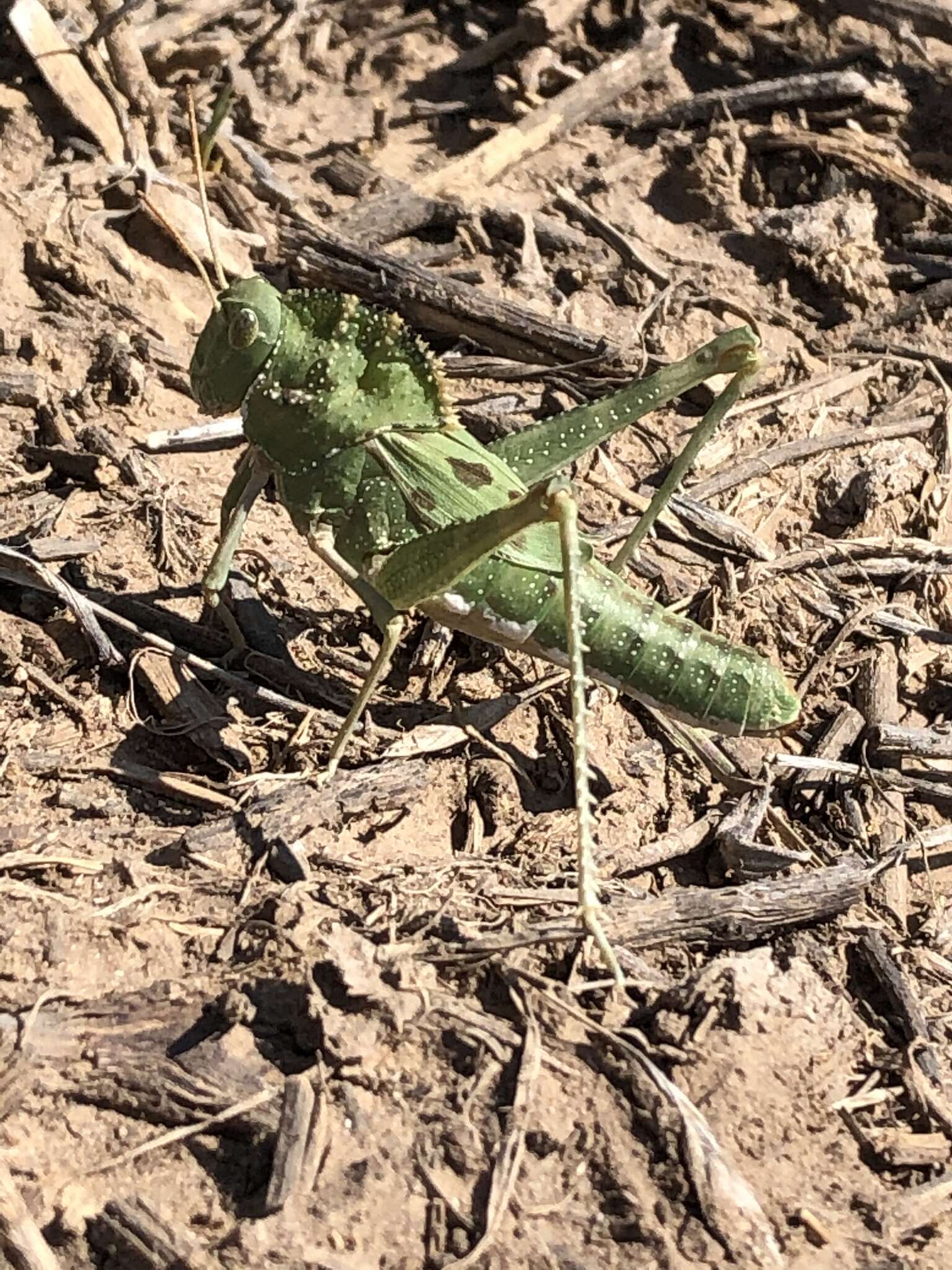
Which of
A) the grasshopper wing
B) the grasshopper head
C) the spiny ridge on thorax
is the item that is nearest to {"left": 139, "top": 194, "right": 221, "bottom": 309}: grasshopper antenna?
the grasshopper head

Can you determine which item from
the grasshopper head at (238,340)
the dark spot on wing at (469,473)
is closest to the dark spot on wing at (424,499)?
the dark spot on wing at (469,473)

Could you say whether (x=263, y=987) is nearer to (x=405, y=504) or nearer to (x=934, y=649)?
(x=405, y=504)

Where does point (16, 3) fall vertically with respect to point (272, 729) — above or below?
above

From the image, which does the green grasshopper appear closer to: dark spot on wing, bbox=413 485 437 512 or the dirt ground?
dark spot on wing, bbox=413 485 437 512

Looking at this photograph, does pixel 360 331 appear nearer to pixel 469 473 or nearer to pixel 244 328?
pixel 244 328

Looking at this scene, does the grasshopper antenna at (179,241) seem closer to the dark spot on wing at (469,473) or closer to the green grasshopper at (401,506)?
the green grasshopper at (401,506)

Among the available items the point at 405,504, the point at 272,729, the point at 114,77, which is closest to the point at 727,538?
the point at 405,504
